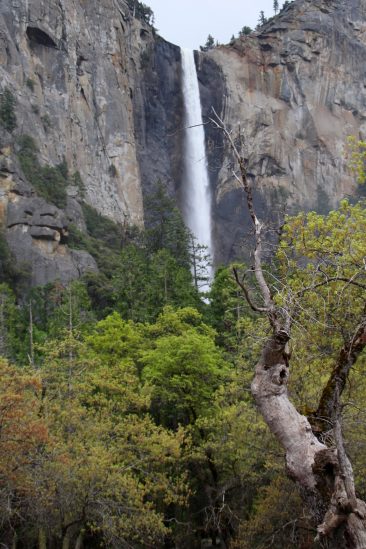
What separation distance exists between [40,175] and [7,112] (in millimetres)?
6561

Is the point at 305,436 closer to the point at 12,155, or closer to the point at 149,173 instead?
the point at 12,155

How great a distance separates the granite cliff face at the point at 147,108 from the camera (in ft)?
203

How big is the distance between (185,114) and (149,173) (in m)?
8.60

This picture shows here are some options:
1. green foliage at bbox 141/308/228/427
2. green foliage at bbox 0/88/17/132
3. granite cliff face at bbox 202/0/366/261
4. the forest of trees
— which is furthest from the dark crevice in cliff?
green foliage at bbox 141/308/228/427

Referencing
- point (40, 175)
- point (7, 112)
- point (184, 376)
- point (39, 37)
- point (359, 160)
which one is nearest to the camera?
point (359, 160)

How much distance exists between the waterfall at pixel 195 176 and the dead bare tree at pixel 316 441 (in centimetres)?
6582

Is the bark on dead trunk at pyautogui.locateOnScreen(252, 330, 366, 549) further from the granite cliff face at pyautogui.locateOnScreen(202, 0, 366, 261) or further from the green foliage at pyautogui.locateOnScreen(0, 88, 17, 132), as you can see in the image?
the granite cliff face at pyautogui.locateOnScreen(202, 0, 366, 261)

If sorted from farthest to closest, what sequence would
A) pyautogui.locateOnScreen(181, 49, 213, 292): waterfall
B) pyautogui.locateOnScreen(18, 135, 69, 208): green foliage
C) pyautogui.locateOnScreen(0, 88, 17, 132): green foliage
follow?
pyautogui.locateOnScreen(181, 49, 213, 292): waterfall
pyautogui.locateOnScreen(0, 88, 17, 132): green foliage
pyautogui.locateOnScreen(18, 135, 69, 208): green foliage

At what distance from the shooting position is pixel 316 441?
659 centimetres

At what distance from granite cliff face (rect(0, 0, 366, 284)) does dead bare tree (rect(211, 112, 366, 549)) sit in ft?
156

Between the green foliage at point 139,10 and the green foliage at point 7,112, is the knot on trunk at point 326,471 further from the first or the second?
the green foliage at point 139,10

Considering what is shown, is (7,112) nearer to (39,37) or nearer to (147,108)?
(39,37)

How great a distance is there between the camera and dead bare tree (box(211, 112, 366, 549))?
19.7 ft

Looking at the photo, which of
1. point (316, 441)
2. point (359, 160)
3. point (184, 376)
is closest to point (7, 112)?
point (184, 376)
